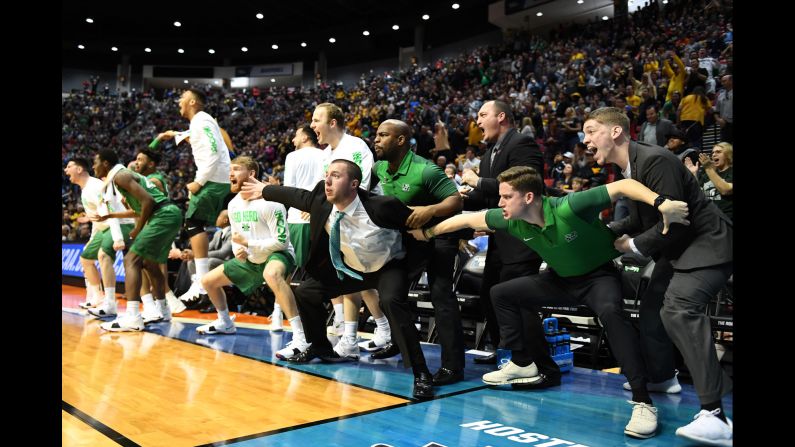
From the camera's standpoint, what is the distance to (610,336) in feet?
10.8

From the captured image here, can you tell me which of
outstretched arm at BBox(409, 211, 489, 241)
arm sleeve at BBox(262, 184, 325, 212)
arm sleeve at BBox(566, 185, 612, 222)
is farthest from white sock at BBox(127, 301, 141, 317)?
arm sleeve at BBox(566, 185, 612, 222)

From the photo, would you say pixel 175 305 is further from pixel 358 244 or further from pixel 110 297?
pixel 358 244

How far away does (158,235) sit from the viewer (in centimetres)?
624

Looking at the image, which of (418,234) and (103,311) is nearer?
(418,234)

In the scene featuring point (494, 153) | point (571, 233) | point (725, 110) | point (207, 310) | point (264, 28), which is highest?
point (264, 28)

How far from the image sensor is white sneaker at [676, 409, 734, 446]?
8.88 ft

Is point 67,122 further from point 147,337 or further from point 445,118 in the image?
point 147,337

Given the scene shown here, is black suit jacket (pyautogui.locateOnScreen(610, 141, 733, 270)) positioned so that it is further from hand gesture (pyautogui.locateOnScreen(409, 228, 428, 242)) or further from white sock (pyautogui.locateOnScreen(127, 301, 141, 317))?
white sock (pyautogui.locateOnScreen(127, 301, 141, 317))

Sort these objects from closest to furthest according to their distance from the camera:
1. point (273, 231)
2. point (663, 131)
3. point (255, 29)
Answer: point (273, 231)
point (663, 131)
point (255, 29)

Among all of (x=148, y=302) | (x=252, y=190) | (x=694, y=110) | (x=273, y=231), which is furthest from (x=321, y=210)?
(x=694, y=110)

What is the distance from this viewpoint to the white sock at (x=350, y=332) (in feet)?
16.2

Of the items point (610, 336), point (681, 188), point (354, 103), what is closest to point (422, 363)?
point (610, 336)

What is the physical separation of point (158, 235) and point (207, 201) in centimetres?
59

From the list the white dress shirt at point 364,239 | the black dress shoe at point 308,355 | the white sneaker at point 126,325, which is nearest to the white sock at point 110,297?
the white sneaker at point 126,325
